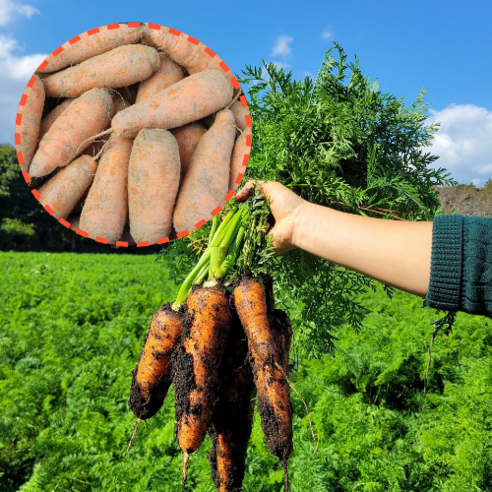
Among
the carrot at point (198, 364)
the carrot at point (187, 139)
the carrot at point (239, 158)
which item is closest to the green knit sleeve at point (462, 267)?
the carrot at point (198, 364)

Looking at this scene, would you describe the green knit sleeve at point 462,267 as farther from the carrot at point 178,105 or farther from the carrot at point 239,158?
the carrot at point 178,105

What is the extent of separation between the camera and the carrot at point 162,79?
2.51m

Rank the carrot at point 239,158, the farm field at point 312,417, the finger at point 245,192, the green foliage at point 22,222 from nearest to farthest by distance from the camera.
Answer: the finger at point 245,192, the carrot at point 239,158, the farm field at point 312,417, the green foliage at point 22,222

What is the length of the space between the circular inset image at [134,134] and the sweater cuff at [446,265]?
110 centimetres

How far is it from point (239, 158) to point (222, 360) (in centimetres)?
107

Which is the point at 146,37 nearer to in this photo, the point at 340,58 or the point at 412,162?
the point at 340,58

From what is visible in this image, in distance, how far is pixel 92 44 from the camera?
2.39 metres

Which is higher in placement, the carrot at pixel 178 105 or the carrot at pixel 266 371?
the carrot at pixel 178 105

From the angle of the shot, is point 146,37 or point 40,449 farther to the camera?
point 40,449

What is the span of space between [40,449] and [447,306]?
4.37 m

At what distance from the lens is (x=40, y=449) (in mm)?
4367

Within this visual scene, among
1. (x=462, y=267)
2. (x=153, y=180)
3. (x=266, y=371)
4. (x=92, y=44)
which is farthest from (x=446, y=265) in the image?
(x=92, y=44)

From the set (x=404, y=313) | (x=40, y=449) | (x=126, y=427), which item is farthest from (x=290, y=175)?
(x=404, y=313)

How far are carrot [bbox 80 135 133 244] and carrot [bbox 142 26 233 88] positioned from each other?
56cm
